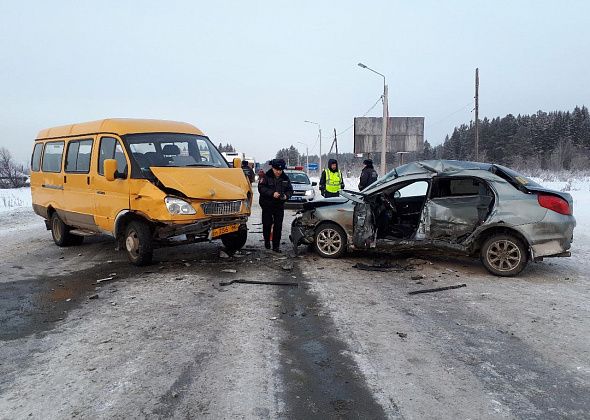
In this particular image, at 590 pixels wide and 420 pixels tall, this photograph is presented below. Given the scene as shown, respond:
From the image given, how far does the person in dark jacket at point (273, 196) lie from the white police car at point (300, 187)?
8.06 meters

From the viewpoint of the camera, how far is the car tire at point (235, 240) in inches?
303

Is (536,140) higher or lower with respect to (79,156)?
higher

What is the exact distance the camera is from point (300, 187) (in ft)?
57.5

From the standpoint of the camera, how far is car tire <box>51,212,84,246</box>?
8764 millimetres

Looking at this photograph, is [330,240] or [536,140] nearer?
[330,240]

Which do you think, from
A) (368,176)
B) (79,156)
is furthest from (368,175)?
(79,156)

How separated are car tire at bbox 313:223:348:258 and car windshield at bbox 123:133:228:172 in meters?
2.09

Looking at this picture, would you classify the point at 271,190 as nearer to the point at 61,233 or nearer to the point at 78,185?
the point at 78,185

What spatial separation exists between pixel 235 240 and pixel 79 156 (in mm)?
3203

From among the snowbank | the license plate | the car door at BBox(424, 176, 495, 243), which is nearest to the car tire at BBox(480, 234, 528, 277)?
the car door at BBox(424, 176, 495, 243)

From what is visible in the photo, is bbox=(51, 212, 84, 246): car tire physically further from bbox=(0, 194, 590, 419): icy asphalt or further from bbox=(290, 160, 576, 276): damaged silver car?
bbox=(290, 160, 576, 276): damaged silver car

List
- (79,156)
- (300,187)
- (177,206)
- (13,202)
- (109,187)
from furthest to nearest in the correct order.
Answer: (13,202), (300,187), (79,156), (109,187), (177,206)

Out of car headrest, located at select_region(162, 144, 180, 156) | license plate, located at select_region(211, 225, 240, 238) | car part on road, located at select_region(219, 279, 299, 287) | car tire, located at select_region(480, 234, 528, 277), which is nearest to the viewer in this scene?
car part on road, located at select_region(219, 279, 299, 287)

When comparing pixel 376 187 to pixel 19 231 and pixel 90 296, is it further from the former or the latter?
pixel 19 231
